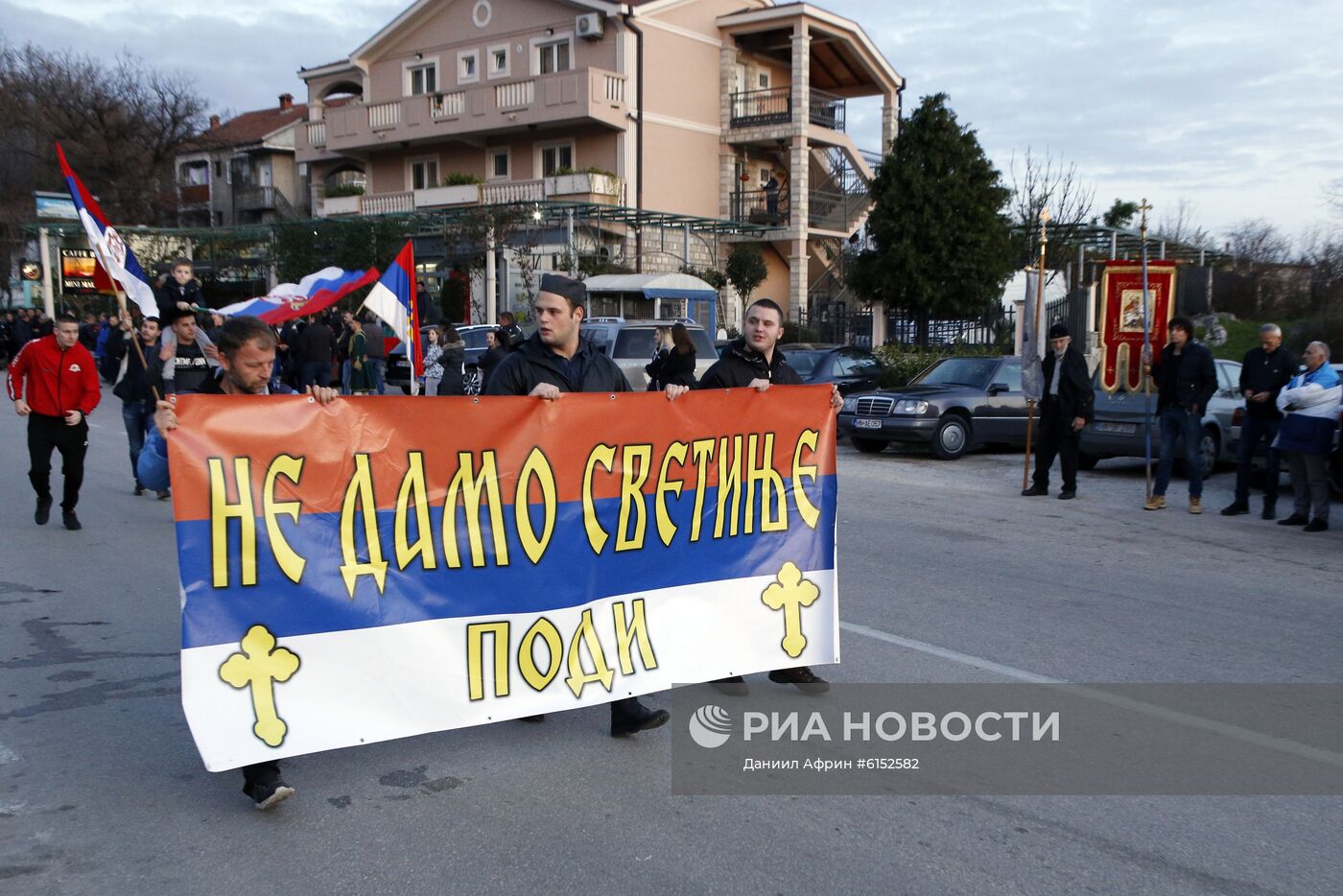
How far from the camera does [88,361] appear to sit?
9.73 m

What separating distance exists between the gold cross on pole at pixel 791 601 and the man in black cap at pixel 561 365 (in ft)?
2.31

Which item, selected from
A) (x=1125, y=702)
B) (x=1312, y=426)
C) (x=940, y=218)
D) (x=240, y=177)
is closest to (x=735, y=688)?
(x=1125, y=702)

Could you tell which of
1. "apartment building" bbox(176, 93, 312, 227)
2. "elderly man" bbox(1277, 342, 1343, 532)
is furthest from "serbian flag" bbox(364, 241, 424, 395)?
"apartment building" bbox(176, 93, 312, 227)

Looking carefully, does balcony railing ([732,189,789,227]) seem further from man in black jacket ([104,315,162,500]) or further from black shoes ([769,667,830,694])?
black shoes ([769,667,830,694])

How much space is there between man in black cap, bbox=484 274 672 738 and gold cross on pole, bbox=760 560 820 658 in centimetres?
70

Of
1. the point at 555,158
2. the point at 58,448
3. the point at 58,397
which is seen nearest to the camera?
the point at 58,397

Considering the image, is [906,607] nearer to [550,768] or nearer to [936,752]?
[936,752]

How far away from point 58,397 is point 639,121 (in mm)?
28371

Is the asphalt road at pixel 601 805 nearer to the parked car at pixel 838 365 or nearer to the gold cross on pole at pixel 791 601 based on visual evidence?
the gold cross on pole at pixel 791 601

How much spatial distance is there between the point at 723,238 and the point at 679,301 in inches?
357

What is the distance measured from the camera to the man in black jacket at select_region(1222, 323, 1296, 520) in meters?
11.2

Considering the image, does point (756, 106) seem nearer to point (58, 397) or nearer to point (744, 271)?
point (744, 271)

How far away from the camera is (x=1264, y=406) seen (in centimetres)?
1144

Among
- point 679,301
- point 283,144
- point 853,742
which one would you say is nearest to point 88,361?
point 853,742
